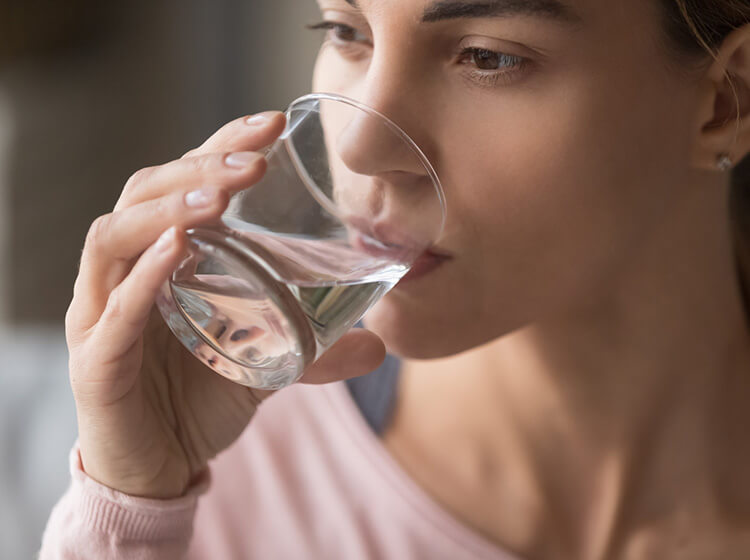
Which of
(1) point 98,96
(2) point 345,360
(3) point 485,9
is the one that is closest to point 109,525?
(2) point 345,360

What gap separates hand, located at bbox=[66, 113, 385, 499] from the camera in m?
0.75

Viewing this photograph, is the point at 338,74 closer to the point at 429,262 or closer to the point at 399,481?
the point at 429,262

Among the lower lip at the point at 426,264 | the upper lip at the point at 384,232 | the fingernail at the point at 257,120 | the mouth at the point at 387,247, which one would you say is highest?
the fingernail at the point at 257,120

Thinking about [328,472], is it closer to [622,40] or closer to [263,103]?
[622,40]

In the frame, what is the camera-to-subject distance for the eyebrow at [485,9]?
0.89 meters

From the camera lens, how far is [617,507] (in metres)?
1.31

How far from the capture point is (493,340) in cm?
116

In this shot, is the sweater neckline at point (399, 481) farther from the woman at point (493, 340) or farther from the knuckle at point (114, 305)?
the knuckle at point (114, 305)

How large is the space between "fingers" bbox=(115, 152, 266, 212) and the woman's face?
217 mm

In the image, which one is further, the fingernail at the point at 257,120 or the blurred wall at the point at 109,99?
the blurred wall at the point at 109,99

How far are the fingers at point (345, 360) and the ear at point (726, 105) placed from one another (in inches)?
19.2

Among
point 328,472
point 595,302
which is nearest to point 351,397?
point 328,472

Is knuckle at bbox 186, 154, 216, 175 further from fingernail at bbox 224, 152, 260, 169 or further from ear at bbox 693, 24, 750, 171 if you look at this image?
ear at bbox 693, 24, 750, 171

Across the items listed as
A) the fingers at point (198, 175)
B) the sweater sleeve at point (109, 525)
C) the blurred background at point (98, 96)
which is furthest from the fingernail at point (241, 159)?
the blurred background at point (98, 96)
